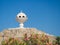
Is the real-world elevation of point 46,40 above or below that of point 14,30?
below

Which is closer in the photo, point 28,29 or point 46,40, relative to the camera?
point 46,40

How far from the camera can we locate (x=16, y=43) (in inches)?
647

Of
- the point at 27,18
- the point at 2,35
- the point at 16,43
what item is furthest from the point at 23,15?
the point at 16,43

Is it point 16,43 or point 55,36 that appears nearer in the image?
point 16,43

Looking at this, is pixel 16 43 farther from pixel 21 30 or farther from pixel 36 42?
pixel 21 30

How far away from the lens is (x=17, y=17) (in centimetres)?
2547

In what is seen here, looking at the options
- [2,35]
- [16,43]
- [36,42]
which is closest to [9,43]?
[16,43]

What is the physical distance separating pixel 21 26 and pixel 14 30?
793mm

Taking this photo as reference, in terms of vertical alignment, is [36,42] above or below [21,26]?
below

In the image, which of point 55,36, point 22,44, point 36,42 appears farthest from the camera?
point 55,36

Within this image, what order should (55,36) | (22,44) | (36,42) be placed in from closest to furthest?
(22,44) → (36,42) → (55,36)

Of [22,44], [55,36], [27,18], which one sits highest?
[27,18]

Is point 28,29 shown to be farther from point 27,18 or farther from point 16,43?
point 16,43

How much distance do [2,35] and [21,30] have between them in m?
1.73
